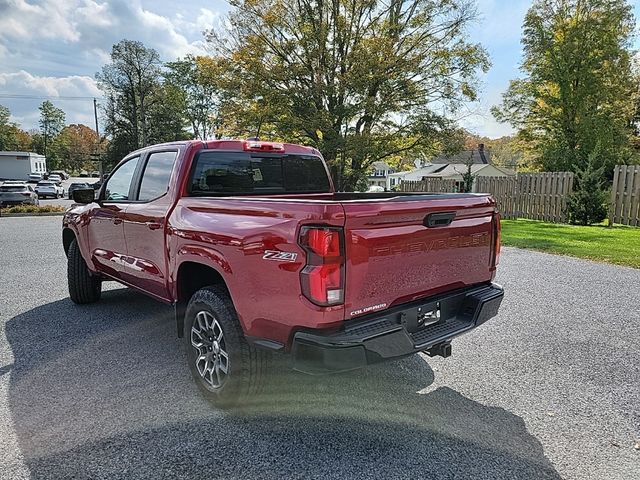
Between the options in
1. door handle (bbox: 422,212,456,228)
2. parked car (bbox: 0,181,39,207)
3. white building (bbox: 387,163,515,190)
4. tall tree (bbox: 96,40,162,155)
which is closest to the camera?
door handle (bbox: 422,212,456,228)

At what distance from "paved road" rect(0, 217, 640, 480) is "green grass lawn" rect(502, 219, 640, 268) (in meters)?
4.18

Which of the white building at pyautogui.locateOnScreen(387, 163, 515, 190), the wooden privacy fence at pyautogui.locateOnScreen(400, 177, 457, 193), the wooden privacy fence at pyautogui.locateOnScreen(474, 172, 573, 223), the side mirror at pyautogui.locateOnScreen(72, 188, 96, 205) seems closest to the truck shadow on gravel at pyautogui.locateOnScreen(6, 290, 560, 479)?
the side mirror at pyautogui.locateOnScreen(72, 188, 96, 205)

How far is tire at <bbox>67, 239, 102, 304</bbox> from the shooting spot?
5.27 meters

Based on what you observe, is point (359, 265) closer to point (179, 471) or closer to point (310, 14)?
point (179, 471)

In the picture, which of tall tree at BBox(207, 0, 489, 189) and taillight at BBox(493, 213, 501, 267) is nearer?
taillight at BBox(493, 213, 501, 267)

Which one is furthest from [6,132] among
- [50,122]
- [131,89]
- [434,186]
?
[434,186]

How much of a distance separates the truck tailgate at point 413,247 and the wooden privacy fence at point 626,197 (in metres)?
12.6

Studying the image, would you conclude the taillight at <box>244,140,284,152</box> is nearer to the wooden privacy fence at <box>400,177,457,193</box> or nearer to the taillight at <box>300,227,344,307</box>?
the taillight at <box>300,227,344,307</box>

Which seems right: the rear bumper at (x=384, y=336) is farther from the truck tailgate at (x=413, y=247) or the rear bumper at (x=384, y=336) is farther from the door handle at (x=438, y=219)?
the door handle at (x=438, y=219)

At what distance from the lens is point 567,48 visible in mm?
25172

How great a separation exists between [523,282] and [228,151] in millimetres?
4880

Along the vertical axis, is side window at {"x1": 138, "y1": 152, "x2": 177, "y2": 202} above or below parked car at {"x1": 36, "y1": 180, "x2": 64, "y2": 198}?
above

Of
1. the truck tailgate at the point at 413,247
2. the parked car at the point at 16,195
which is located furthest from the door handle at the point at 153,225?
the parked car at the point at 16,195

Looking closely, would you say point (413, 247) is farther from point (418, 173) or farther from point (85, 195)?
point (418, 173)
